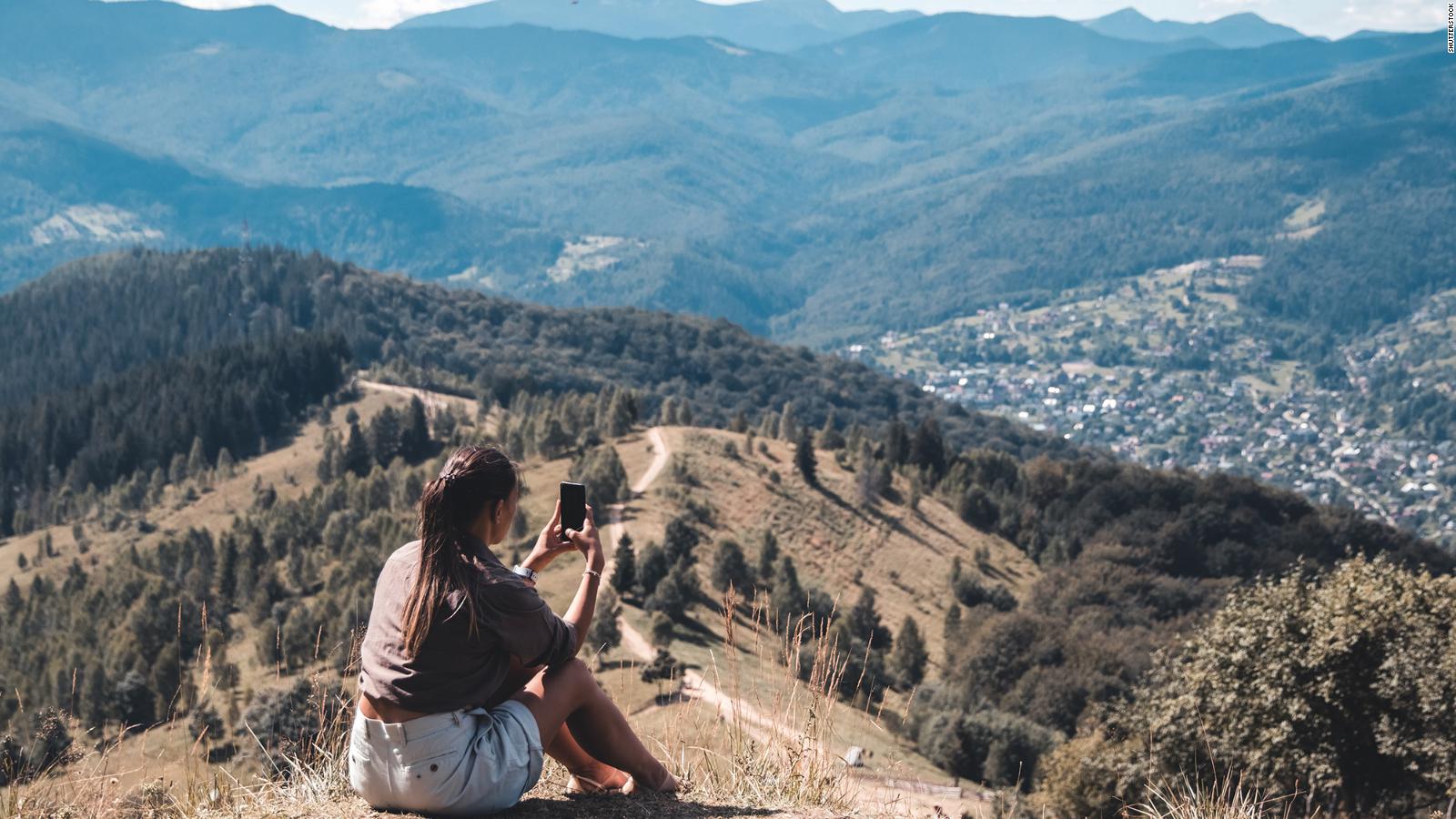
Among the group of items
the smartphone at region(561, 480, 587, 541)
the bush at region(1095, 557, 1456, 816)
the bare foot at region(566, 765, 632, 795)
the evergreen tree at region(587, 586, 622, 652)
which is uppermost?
the smartphone at region(561, 480, 587, 541)

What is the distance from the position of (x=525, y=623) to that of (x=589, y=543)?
76cm

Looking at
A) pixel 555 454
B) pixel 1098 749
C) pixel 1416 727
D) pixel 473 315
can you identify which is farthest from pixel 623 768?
pixel 473 315

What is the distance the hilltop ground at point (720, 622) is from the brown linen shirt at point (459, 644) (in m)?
0.91

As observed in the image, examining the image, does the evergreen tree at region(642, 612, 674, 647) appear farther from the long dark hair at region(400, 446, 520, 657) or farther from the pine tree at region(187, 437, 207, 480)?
the pine tree at region(187, 437, 207, 480)

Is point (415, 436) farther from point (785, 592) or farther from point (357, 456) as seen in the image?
point (785, 592)

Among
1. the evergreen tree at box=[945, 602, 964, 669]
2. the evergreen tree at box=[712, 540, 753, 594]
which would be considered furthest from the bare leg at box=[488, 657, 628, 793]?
the evergreen tree at box=[945, 602, 964, 669]

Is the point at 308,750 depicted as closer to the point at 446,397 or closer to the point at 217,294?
the point at 446,397

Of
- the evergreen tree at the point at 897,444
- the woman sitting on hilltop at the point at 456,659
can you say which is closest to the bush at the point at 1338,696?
the woman sitting on hilltop at the point at 456,659

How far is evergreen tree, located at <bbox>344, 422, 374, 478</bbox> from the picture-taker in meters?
73.6

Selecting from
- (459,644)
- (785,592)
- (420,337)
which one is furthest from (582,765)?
(420,337)

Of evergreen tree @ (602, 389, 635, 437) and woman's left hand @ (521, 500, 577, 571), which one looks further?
evergreen tree @ (602, 389, 635, 437)

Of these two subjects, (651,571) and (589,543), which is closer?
(589,543)

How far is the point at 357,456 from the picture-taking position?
243 ft

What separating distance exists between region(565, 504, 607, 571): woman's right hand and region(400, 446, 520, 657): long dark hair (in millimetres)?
761
